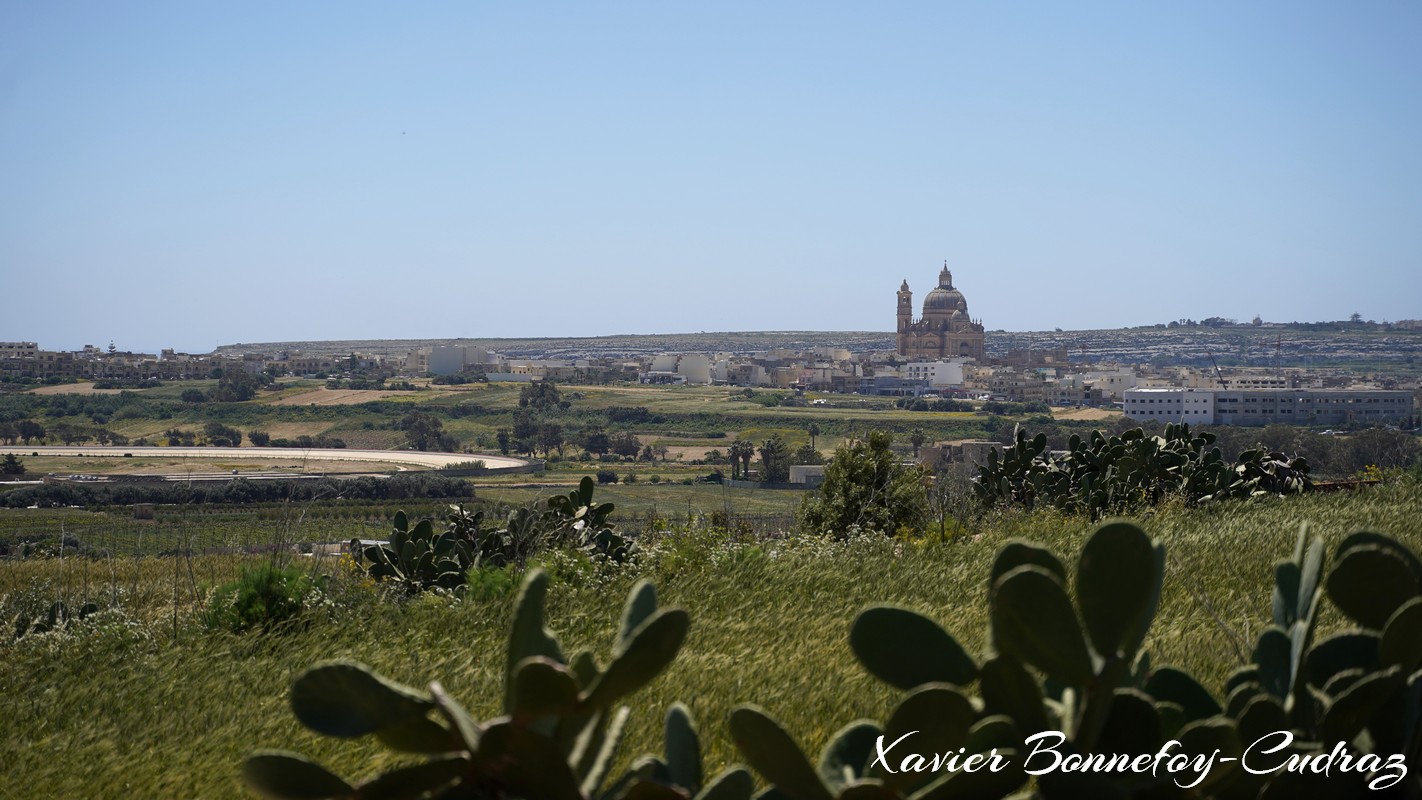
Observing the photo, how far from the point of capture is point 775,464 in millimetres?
35656

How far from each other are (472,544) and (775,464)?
29.2 meters

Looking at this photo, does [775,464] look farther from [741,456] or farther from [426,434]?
[426,434]

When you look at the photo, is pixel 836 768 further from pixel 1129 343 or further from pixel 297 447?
pixel 1129 343

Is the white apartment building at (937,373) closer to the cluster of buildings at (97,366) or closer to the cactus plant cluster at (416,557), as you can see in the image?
the cluster of buildings at (97,366)

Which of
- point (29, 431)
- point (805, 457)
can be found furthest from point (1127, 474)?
point (29, 431)

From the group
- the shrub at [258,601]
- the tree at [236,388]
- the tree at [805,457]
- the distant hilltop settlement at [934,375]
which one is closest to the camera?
the shrub at [258,601]

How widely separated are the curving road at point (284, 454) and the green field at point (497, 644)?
39017mm

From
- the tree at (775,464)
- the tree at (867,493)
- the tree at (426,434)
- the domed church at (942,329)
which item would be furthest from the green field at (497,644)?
the domed church at (942,329)

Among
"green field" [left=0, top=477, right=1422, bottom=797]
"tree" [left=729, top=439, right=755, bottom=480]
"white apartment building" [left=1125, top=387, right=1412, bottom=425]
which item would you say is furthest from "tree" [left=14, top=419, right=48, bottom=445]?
"green field" [left=0, top=477, right=1422, bottom=797]

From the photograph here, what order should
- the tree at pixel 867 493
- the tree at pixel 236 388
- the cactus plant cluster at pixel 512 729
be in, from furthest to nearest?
the tree at pixel 236 388 < the tree at pixel 867 493 < the cactus plant cluster at pixel 512 729

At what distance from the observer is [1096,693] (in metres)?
1.60

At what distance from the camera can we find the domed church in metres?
124

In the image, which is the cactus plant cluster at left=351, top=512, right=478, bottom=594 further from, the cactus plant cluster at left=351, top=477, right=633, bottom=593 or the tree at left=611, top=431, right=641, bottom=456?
the tree at left=611, top=431, right=641, bottom=456

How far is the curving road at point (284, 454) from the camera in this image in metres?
45.5
